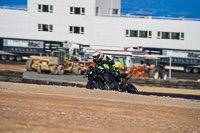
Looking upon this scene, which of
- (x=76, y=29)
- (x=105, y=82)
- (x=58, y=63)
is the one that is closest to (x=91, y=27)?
(x=76, y=29)

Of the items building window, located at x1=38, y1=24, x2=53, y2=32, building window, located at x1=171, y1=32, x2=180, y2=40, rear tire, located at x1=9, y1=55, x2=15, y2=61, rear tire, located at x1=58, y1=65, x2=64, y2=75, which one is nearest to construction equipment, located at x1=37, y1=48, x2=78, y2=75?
rear tire, located at x1=58, y1=65, x2=64, y2=75

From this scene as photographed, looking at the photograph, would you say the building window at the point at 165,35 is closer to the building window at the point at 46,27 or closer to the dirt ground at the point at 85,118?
the building window at the point at 46,27

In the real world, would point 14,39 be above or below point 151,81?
above

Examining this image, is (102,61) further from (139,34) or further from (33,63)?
(139,34)

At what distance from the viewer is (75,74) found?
3531 centimetres

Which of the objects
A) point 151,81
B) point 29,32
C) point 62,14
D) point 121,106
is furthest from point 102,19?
point 121,106

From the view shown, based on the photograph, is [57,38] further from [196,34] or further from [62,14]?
[196,34]

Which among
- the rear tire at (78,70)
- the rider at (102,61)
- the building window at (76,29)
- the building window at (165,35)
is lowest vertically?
the rear tire at (78,70)

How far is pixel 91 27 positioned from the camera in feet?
186

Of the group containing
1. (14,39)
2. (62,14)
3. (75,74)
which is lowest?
(75,74)

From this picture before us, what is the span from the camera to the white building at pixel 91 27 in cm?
5572

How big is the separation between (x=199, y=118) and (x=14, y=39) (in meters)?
49.2

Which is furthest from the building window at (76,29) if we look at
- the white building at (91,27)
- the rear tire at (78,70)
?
the rear tire at (78,70)

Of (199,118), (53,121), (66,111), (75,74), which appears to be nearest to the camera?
(53,121)
